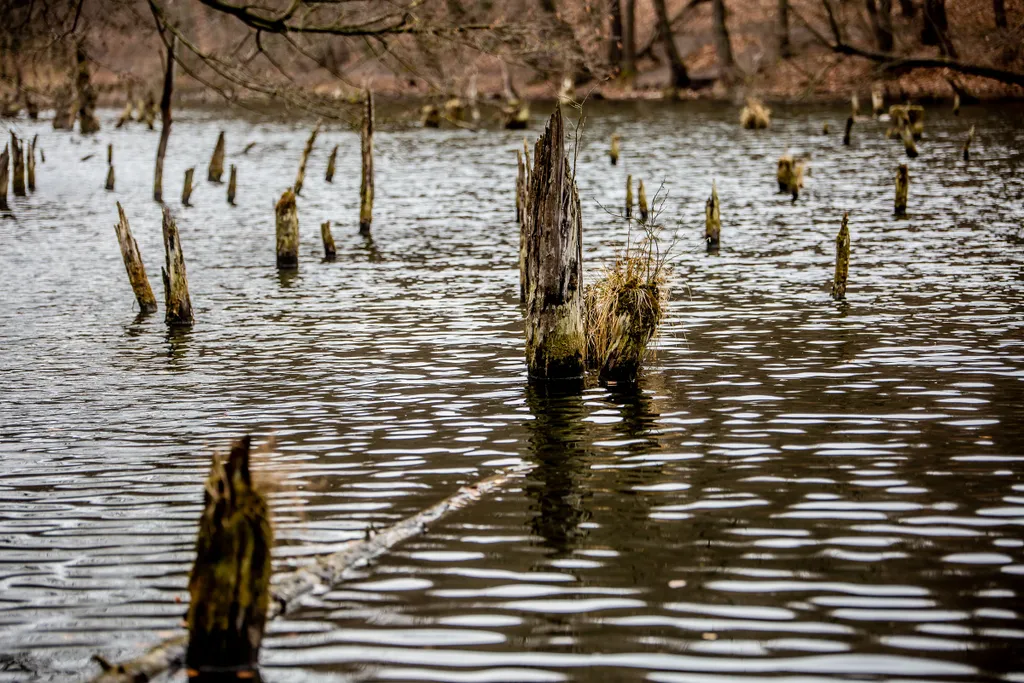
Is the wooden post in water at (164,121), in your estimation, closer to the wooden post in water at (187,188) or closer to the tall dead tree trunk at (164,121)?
the tall dead tree trunk at (164,121)

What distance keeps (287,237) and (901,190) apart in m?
13.8

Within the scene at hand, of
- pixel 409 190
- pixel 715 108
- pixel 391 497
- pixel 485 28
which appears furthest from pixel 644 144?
pixel 391 497

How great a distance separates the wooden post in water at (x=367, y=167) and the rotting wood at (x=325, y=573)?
17.9 metres

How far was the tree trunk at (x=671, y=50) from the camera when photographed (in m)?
75.3

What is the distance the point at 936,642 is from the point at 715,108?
2497 inches

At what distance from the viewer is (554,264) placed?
1348 centimetres

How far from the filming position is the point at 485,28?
22.5 metres

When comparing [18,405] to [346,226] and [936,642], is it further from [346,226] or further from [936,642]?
[346,226]

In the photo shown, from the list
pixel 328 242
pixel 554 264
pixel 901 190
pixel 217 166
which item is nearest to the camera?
pixel 554 264

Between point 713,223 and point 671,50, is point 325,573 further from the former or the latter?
point 671,50

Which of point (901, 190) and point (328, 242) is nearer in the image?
point (328, 242)

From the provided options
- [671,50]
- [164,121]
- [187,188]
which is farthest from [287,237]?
[671,50]

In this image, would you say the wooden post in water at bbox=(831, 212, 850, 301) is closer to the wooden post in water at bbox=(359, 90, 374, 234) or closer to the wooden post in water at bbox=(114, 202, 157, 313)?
the wooden post in water at bbox=(114, 202, 157, 313)

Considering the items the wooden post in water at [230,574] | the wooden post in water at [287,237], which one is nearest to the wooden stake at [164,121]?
the wooden post in water at [287,237]
